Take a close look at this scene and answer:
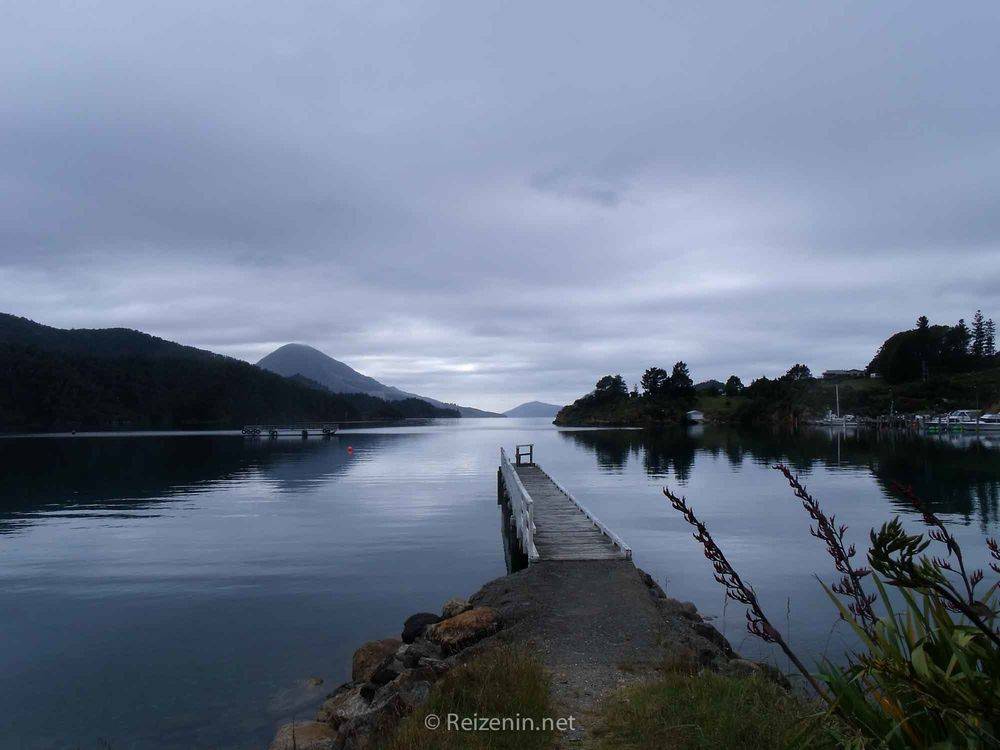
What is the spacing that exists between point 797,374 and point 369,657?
6712 inches

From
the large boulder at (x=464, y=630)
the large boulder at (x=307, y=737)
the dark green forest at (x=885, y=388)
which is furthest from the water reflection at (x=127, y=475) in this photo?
the dark green forest at (x=885, y=388)

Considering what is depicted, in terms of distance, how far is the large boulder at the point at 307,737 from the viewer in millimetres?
8695

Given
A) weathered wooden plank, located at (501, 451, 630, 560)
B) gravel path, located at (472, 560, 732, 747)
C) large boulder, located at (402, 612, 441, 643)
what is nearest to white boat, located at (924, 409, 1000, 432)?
weathered wooden plank, located at (501, 451, 630, 560)

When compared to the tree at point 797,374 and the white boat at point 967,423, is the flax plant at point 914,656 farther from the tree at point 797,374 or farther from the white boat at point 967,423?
the tree at point 797,374

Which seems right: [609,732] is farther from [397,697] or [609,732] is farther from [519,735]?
[397,697]

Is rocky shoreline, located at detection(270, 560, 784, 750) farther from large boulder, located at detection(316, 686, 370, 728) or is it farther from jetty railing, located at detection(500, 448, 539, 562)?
jetty railing, located at detection(500, 448, 539, 562)

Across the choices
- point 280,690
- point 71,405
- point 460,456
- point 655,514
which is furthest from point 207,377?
point 280,690

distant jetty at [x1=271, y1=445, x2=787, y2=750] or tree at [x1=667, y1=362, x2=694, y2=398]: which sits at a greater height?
tree at [x1=667, y1=362, x2=694, y2=398]

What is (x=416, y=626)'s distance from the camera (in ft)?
42.9

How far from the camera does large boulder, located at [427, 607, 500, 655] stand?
10.7 m

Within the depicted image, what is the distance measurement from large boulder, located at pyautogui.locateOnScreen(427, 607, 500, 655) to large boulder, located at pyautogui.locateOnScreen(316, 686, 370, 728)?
138 centimetres

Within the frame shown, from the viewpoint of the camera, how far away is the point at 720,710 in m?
6.32

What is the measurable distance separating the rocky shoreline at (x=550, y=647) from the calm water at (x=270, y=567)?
5.39 ft

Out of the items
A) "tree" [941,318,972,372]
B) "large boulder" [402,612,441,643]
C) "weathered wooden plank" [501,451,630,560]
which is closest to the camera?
"large boulder" [402,612,441,643]
